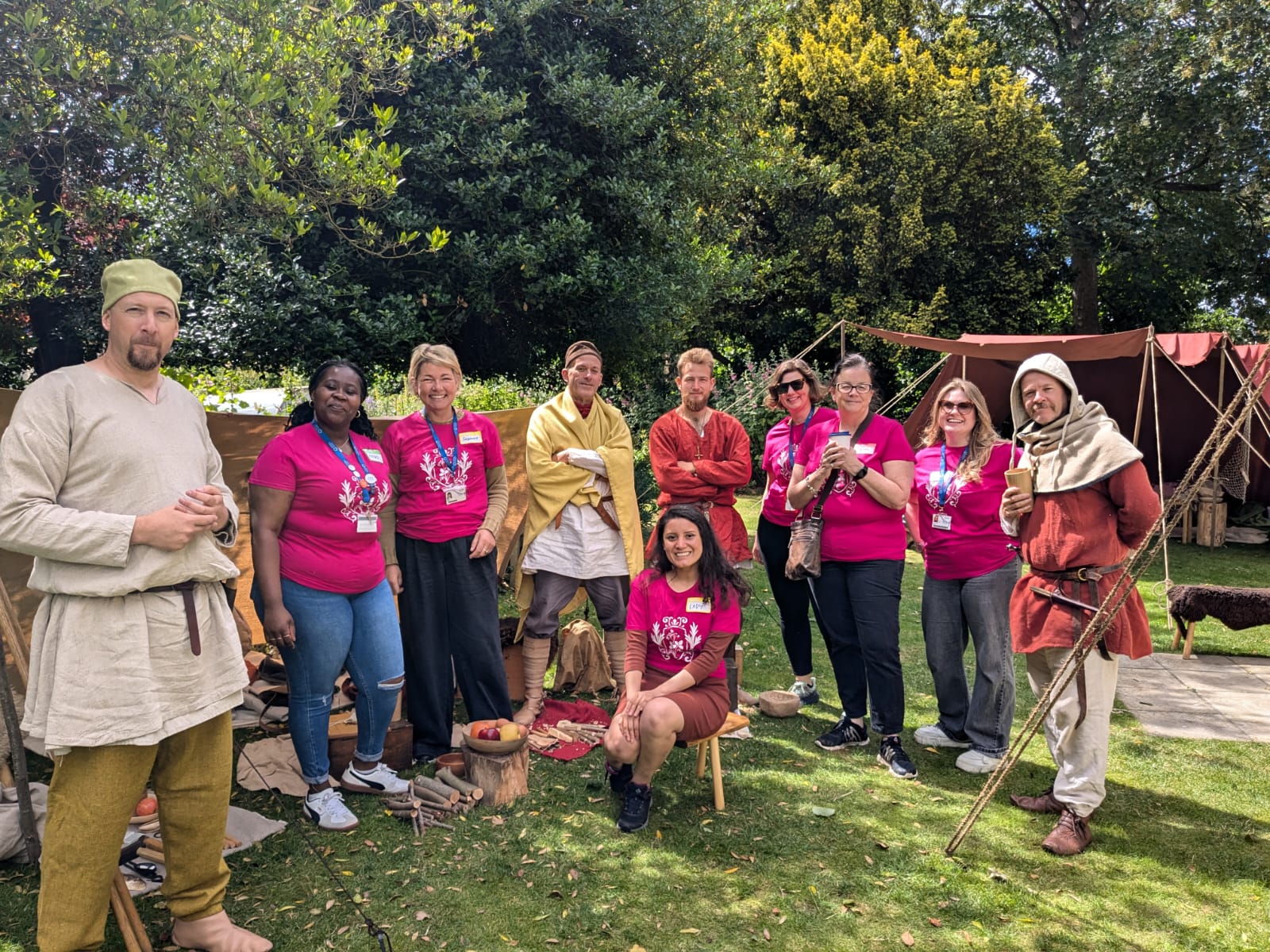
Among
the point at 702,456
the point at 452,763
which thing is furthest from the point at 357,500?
the point at 702,456

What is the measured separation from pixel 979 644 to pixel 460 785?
95.4 inches

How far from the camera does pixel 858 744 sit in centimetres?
431

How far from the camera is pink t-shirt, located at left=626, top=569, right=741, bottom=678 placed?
11.7 feet

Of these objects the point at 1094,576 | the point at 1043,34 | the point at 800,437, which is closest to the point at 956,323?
the point at 1043,34

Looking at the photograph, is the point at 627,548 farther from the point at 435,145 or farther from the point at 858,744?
the point at 435,145

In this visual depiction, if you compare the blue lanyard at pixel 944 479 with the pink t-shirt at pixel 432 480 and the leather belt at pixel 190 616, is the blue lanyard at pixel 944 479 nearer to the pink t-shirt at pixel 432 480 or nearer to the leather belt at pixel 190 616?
the pink t-shirt at pixel 432 480

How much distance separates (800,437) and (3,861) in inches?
149

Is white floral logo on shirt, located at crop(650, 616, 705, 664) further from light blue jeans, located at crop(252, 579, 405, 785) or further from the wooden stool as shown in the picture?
light blue jeans, located at crop(252, 579, 405, 785)

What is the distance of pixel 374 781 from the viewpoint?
12.1ft

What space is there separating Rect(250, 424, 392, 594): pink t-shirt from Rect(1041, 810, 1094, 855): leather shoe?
9.32 feet

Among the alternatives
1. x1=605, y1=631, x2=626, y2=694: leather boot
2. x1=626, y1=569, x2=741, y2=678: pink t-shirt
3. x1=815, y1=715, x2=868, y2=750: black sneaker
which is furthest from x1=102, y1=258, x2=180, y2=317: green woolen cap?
x1=815, y1=715, x2=868, y2=750: black sneaker

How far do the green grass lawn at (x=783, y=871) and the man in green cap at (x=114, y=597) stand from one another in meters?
0.61

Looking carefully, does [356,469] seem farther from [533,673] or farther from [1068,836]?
[1068,836]

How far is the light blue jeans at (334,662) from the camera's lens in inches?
131
